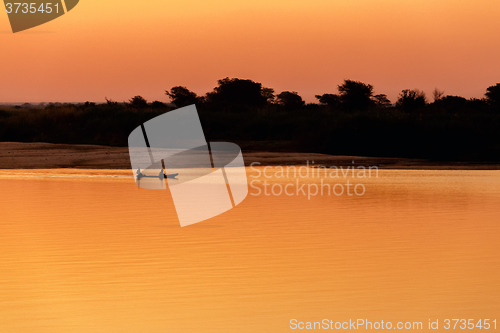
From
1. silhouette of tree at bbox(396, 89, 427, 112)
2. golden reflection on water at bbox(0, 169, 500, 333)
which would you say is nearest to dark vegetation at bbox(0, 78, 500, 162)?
silhouette of tree at bbox(396, 89, 427, 112)

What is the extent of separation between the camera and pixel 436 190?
14.3m

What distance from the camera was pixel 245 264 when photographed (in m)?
6.70

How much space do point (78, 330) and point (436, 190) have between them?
1090 centimetres

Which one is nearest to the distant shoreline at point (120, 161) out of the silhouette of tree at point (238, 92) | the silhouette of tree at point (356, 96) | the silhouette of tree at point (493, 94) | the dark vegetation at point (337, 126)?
the dark vegetation at point (337, 126)

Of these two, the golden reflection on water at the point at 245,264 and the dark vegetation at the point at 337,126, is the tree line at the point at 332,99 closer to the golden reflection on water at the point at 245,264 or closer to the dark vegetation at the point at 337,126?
the dark vegetation at the point at 337,126

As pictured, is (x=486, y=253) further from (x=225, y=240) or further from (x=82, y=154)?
(x=82, y=154)

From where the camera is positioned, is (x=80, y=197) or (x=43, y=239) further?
(x=80, y=197)

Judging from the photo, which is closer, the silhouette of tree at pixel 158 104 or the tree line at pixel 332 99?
the tree line at pixel 332 99

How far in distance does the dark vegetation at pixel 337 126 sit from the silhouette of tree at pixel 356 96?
7 cm

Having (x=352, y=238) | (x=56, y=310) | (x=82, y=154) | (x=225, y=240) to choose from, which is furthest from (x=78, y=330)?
(x=82, y=154)

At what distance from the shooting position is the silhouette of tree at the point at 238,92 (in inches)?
2697

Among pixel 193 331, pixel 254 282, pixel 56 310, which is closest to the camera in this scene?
pixel 193 331

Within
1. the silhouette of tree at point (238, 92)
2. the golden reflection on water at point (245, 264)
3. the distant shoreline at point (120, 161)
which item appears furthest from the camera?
the silhouette of tree at point (238, 92)

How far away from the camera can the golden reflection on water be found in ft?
16.5
